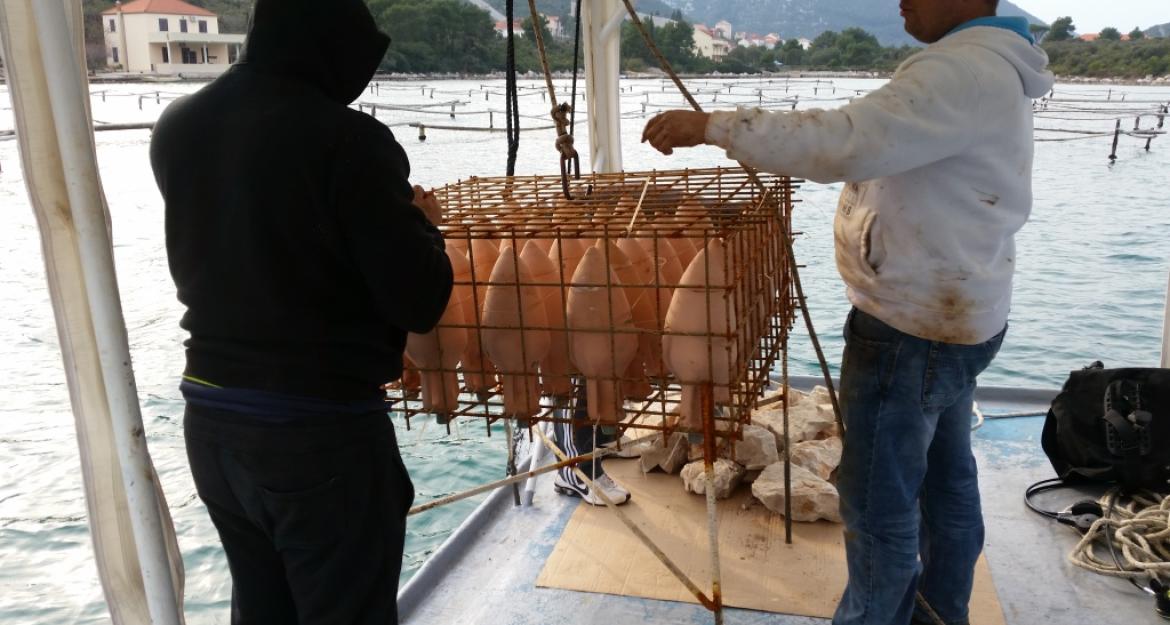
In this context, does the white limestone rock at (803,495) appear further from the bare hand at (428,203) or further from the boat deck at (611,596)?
the bare hand at (428,203)

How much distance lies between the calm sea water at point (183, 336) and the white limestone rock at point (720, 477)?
1.26 metres

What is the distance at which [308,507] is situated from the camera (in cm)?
175

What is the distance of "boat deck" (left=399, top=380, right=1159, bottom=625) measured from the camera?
10.6 feet

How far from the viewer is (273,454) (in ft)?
5.74

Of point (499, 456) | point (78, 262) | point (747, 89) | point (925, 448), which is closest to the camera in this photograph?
point (78, 262)

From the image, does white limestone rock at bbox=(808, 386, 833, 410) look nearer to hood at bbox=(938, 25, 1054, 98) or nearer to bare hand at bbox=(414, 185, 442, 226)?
hood at bbox=(938, 25, 1054, 98)

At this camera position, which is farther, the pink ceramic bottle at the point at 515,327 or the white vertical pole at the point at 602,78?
the white vertical pole at the point at 602,78

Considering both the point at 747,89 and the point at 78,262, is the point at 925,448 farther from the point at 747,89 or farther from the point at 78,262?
the point at 747,89

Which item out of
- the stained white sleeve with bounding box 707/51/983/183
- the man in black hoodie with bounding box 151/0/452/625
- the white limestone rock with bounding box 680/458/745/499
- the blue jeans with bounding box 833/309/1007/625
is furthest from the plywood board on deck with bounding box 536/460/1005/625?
the stained white sleeve with bounding box 707/51/983/183

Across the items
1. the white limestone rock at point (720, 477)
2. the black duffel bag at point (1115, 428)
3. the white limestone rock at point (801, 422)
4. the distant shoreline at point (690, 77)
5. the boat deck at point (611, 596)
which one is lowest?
the boat deck at point (611, 596)

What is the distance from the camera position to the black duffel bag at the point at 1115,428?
3.77 m

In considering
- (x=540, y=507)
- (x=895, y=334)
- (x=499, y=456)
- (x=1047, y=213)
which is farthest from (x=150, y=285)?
(x=1047, y=213)

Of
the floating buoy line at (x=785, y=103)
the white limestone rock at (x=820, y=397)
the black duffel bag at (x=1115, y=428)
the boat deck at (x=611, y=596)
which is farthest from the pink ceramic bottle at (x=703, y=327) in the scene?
the floating buoy line at (x=785, y=103)

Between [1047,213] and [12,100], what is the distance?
Answer: 24.4 metres
